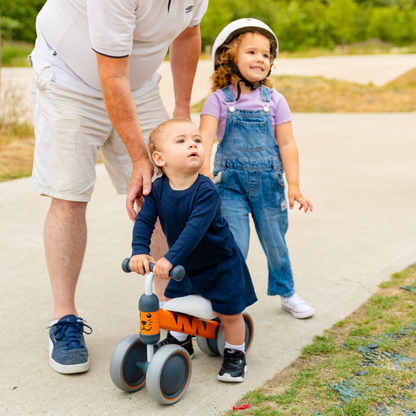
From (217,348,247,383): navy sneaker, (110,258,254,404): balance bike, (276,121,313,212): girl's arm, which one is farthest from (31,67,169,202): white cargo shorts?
(217,348,247,383): navy sneaker

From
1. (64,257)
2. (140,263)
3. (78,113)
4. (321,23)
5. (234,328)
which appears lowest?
(234,328)

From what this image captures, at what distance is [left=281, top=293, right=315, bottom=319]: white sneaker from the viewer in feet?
9.56

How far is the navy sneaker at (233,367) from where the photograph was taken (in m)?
2.32

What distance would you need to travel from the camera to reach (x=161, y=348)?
2104 millimetres

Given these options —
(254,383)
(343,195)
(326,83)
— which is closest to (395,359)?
(254,383)

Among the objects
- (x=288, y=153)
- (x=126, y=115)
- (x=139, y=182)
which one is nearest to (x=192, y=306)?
(x=139, y=182)

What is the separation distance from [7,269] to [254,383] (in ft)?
6.41

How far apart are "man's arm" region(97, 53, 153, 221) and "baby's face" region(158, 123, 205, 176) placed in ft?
0.45

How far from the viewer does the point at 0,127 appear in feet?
24.3

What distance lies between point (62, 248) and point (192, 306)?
72 centimetres

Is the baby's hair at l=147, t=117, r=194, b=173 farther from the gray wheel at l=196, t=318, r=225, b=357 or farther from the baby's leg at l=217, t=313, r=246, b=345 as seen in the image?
the gray wheel at l=196, t=318, r=225, b=357

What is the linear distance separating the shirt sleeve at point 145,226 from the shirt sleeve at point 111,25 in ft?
1.95

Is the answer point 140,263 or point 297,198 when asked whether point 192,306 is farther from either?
point 297,198

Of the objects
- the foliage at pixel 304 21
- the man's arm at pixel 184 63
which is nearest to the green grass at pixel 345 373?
the man's arm at pixel 184 63
